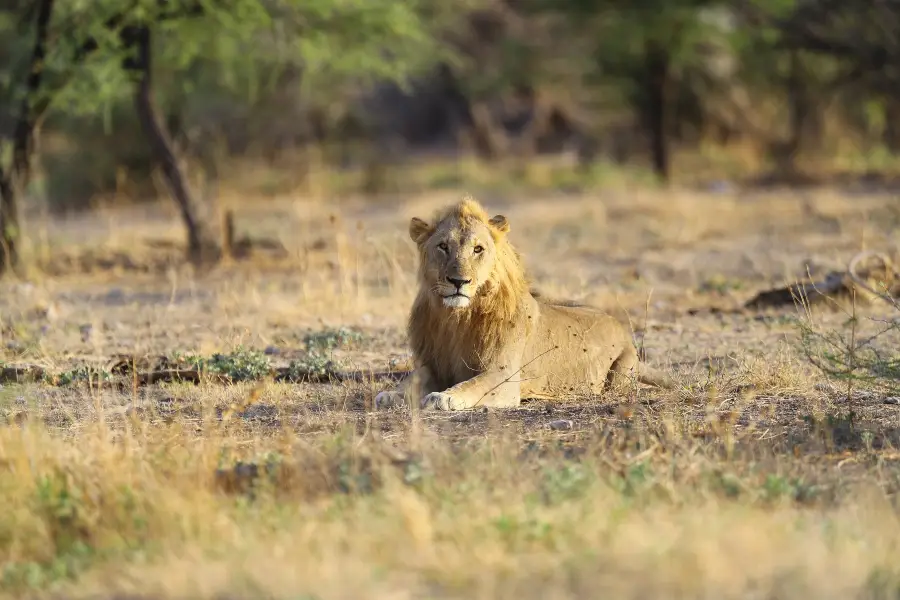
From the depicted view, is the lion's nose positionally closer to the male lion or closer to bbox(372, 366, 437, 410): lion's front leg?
the male lion

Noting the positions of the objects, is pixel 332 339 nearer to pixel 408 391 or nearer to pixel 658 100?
pixel 408 391

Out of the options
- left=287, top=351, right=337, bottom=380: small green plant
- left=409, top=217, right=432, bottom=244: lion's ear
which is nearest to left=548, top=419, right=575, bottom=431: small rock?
left=409, top=217, right=432, bottom=244: lion's ear

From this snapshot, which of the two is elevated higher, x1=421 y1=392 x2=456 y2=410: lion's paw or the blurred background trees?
the blurred background trees

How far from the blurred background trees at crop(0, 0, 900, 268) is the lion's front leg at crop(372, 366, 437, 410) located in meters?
6.78

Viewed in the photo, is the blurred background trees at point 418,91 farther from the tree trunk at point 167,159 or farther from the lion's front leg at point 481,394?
the lion's front leg at point 481,394

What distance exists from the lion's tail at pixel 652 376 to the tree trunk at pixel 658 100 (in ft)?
54.3

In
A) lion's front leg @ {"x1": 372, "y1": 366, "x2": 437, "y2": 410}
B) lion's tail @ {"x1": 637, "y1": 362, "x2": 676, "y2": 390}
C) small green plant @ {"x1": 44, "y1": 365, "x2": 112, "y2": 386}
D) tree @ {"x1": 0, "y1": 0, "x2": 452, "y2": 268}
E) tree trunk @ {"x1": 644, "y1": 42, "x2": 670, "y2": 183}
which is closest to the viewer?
lion's front leg @ {"x1": 372, "y1": 366, "x2": 437, "y2": 410}

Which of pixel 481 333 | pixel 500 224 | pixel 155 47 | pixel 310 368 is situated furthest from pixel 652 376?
pixel 155 47

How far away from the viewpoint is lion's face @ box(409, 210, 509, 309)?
24.6 ft

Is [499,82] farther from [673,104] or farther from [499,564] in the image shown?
[499,564]

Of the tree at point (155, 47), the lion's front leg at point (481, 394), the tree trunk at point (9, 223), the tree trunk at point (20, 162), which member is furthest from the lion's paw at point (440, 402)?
the tree trunk at point (9, 223)

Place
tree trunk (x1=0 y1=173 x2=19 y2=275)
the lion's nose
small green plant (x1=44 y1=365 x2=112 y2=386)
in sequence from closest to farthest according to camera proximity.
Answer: the lion's nose
small green plant (x1=44 y1=365 x2=112 y2=386)
tree trunk (x1=0 y1=173 x2=19 y2=275)

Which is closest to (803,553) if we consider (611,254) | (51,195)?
(611,254)

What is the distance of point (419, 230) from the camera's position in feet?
26.0
